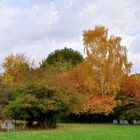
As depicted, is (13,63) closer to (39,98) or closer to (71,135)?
(39,98)

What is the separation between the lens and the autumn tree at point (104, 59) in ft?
204

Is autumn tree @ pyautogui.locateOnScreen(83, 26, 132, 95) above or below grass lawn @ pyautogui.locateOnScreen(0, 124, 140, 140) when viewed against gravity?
above

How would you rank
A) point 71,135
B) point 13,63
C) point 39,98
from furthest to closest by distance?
point 13,63 → point 39,98 → point 71,135

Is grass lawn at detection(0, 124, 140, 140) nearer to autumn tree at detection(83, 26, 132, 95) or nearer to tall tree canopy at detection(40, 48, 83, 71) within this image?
autumn tree at detection(83, 26, 132, 95)

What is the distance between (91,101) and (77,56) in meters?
26.3

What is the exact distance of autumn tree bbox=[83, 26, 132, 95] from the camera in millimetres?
62125

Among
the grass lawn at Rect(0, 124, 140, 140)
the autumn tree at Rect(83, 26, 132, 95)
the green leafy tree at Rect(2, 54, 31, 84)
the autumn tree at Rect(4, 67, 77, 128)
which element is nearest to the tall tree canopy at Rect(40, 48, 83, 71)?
the green leafy tree at Rect(2, 54, 31, 84)

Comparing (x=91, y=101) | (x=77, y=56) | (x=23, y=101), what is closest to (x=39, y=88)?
(x=23, y=101)

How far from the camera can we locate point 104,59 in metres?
62.6

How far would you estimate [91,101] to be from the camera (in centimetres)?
6028

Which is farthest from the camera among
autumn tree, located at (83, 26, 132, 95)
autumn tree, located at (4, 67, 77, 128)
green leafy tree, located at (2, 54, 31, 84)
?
green leafy tree, located at (2, 54, 31, 84)

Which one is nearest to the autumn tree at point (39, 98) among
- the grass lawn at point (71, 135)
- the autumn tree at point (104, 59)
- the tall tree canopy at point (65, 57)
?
the grass lawn at point (71, 135)

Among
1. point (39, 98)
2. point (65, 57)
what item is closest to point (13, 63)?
point (65, 57)

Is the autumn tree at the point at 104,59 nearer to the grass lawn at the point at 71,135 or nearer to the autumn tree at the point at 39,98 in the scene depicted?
the autumn tree at the point at 39,98
